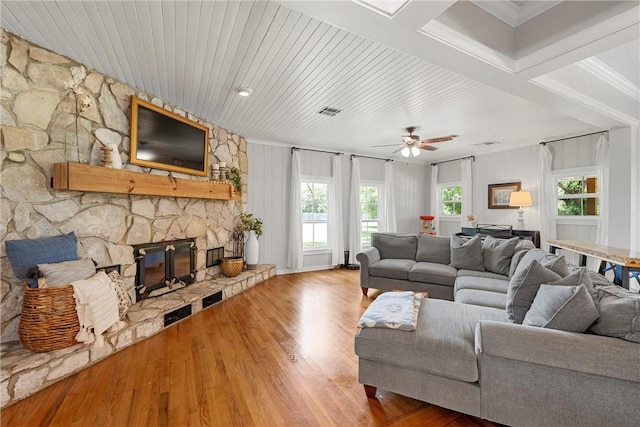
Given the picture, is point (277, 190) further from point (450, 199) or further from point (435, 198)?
point (450, 199)

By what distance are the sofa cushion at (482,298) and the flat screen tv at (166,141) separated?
12.0ft

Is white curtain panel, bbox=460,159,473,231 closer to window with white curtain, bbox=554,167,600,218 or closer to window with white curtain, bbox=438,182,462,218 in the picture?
window with white curtain, bbox=438,182,462,218

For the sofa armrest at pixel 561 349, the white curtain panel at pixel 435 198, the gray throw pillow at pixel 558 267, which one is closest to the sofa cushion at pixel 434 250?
the gray throw pillow at pixel 558 267

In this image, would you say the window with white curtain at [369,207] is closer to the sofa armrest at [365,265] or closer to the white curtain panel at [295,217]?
the white curtain panel at [295,217]

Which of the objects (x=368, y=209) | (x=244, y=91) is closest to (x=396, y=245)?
(x=368, y=209)

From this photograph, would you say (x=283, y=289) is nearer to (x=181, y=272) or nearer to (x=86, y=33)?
(x=181, y=272)

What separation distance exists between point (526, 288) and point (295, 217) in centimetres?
426

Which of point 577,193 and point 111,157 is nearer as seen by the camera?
point 111,157

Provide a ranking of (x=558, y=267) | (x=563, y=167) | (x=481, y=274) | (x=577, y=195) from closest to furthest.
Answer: (x=558, y=267), (x=481, y=274), (x=577, y=195), (x=563, y=167)

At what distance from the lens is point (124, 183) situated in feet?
9.24

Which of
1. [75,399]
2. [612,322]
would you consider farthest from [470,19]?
[75,399]

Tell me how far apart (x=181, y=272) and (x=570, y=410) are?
13.0 feet

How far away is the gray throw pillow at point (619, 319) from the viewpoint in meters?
1.37

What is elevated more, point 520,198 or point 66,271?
point 520,198
